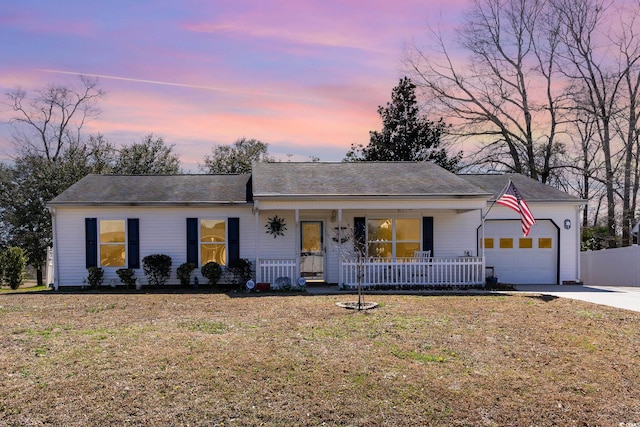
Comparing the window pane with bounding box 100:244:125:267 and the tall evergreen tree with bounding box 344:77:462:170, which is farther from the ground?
the tall evergreen tree with bounding box 344:77:462:170

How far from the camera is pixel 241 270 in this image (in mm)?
15656

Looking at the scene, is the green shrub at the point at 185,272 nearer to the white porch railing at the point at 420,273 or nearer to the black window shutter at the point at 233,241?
the black window shutter at the point at 233,241

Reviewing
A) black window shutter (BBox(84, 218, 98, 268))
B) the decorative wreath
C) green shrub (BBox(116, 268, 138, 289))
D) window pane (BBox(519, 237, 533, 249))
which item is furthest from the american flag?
black window shutter (BBox(84, 218, 98, 268))

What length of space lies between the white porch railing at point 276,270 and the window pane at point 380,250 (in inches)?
104

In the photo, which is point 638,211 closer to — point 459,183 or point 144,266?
point 459,183

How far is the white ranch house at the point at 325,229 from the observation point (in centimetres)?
1501

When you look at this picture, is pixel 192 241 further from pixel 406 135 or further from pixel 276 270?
pixel 406 135

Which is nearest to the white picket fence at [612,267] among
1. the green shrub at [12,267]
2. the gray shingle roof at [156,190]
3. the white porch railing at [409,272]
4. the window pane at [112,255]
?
the white porch railing at [409,272]

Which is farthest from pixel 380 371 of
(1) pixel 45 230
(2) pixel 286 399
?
(1) pixel 45 230

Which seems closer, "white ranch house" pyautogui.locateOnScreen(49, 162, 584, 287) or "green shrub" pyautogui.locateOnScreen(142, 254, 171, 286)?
"white ranch house" pyautogui.locateOnScreen(49, 162, 584, 287)

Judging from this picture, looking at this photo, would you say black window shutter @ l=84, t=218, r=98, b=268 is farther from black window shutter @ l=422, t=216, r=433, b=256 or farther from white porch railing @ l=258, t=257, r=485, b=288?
black window shutter @ l=422, t=216, r=433, b=256

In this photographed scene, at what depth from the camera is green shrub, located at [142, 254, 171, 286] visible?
15625mm

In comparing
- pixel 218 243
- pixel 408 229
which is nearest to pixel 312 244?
pixel 218 243

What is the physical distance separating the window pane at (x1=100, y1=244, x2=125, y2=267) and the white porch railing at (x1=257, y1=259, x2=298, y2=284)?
4.39 m
